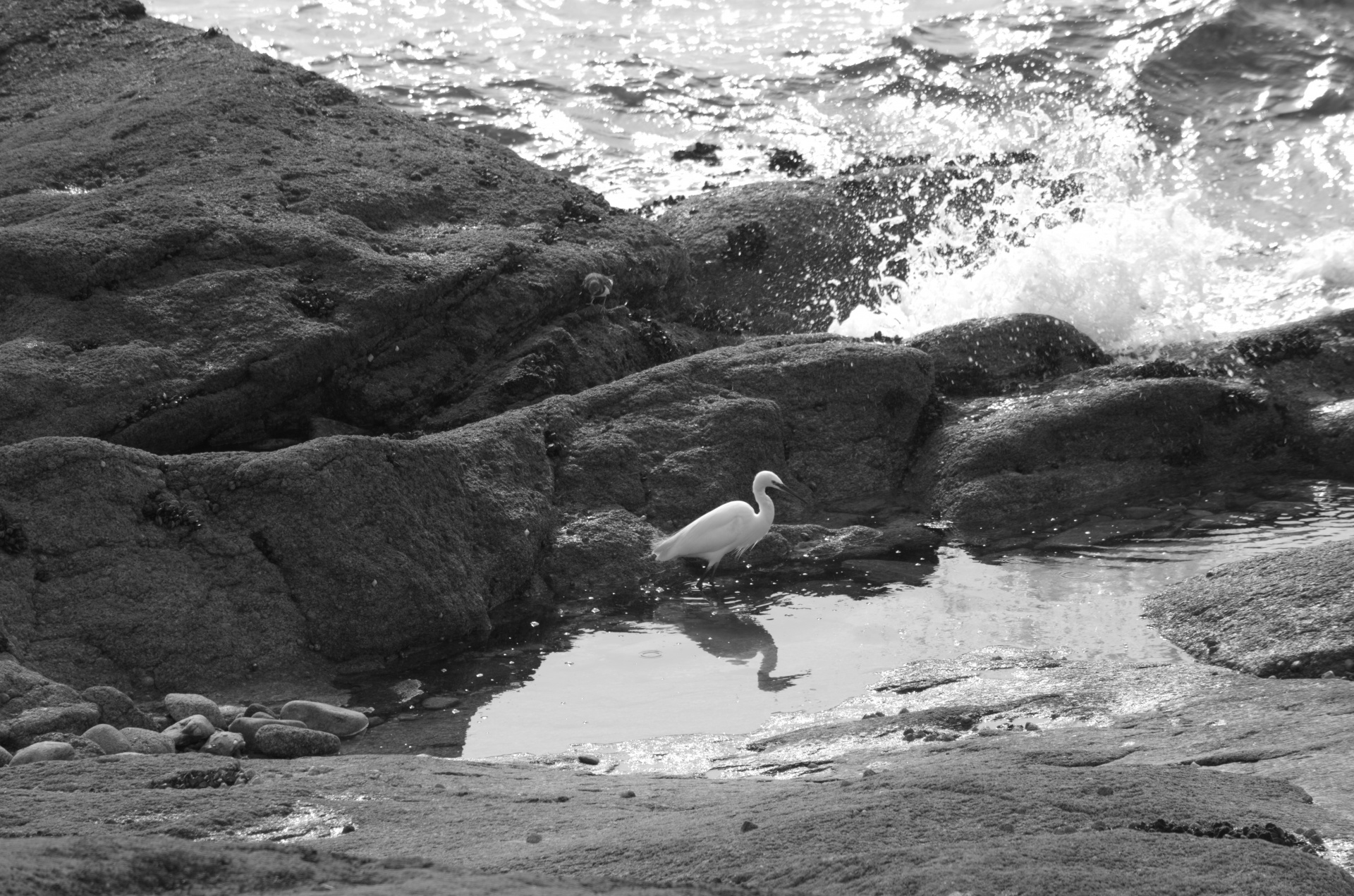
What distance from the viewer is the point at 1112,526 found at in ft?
49.4

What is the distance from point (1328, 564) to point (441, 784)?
726 cm

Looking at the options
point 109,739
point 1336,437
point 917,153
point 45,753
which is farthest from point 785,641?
point 917,153

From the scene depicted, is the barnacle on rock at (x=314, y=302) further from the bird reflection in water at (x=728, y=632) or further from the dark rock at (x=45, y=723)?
the dark rock at (x=45, y=723)

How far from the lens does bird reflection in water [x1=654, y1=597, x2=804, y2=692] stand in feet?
39.5

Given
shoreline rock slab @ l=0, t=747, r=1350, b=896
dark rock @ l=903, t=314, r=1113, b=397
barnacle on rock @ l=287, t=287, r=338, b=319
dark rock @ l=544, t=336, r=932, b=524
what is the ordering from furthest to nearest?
1. dark rock @ l=903, t=314, r=1113, b=397
2. barnacle on rock @ l=287, t=287, r=338, b=319
3. dark rock @ l=544, t=336, r=932, b=524
4. shoreline rock slab @ l=0, t=747, r=1350, b=896

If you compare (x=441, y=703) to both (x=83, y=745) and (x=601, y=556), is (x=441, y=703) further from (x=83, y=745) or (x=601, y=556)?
(x=83, y=745)

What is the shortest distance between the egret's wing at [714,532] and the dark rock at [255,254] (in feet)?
12.1

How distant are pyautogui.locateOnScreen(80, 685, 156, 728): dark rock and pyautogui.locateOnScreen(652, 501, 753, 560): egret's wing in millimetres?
5278

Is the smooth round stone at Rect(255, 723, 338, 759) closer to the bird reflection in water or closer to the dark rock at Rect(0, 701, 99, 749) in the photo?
the dark rock at Rect(0, 701, 99, 749)

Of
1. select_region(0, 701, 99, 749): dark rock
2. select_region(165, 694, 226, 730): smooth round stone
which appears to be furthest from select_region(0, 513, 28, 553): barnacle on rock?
select_region(0, 701, 99, 749): dark rock

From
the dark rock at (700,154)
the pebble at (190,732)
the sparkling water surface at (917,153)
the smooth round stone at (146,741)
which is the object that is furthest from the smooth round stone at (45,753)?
the dark rock at (700,154)

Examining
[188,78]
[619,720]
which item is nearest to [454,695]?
[619,720]

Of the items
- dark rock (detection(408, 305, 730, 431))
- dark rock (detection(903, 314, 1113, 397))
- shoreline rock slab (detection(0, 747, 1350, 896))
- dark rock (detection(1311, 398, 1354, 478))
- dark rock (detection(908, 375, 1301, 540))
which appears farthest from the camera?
dark rock (detection(903, 314, 1113, 397))

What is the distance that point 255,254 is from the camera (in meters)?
15.9
